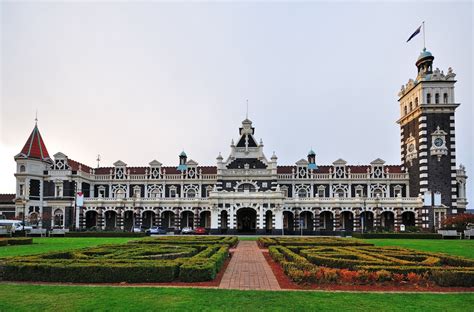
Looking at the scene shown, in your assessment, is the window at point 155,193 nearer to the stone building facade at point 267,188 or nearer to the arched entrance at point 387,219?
the stone building facade at point 267,188

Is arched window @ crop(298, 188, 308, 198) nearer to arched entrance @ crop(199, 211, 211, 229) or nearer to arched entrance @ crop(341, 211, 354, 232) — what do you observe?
arched entrance @ crop(341, 211, 354, 232)

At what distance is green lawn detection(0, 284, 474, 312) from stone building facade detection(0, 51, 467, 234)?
1991 inches

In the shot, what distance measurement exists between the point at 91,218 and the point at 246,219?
101 feet

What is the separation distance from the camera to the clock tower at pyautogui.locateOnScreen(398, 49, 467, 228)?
212 feet

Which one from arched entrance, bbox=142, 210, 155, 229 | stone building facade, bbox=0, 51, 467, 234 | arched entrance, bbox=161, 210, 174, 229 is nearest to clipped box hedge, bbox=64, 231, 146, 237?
stone building facade, bbox=0, 51, 467, 234

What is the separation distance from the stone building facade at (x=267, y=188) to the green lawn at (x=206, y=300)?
166 feet

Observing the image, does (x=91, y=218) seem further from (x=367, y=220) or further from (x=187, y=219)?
(x=367, y=220)

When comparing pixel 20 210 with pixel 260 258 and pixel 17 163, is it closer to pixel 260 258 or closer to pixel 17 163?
pixel 17 163

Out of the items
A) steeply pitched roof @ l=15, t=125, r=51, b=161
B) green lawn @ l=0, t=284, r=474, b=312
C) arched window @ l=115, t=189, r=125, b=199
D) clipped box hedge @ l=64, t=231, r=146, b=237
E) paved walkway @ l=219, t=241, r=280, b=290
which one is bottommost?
clipped box hedge @ l=64, t=231, r=146, b=237

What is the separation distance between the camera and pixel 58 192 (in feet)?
243

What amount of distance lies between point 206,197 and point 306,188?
1922 cm

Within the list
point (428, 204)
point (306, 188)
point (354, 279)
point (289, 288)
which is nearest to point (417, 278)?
point (354, 279)

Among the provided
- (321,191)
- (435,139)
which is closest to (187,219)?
(321,191)

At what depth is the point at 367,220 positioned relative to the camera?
2788 inches
